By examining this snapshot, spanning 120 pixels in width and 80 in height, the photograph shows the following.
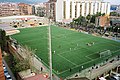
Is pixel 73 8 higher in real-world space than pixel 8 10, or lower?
lower

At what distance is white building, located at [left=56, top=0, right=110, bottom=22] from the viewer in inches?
1346

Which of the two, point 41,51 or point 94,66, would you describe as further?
point 41,51

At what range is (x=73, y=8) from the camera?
117ft

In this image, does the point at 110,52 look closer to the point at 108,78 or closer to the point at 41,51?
the point at 108,78

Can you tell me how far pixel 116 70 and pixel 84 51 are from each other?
4.59 metres

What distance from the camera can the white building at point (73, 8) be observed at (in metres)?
34.2

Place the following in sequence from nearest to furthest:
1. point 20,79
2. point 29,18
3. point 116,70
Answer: point 20,79 < point 116,70 < point 29,18

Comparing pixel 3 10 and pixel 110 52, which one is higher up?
pixel 3 10

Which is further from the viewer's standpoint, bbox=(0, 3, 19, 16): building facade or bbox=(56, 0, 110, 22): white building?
bbox=(0, 3, 19, 16): building facade

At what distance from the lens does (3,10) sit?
43.5 metres

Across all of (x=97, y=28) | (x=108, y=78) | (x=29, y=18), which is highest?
(x=29, y=18)

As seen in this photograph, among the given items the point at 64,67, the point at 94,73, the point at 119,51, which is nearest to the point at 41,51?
the point at 64,67

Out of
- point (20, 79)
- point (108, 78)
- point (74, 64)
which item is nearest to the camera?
point (20, 79)

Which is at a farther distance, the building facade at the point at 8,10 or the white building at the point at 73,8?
the building facade at the point at 8,10
